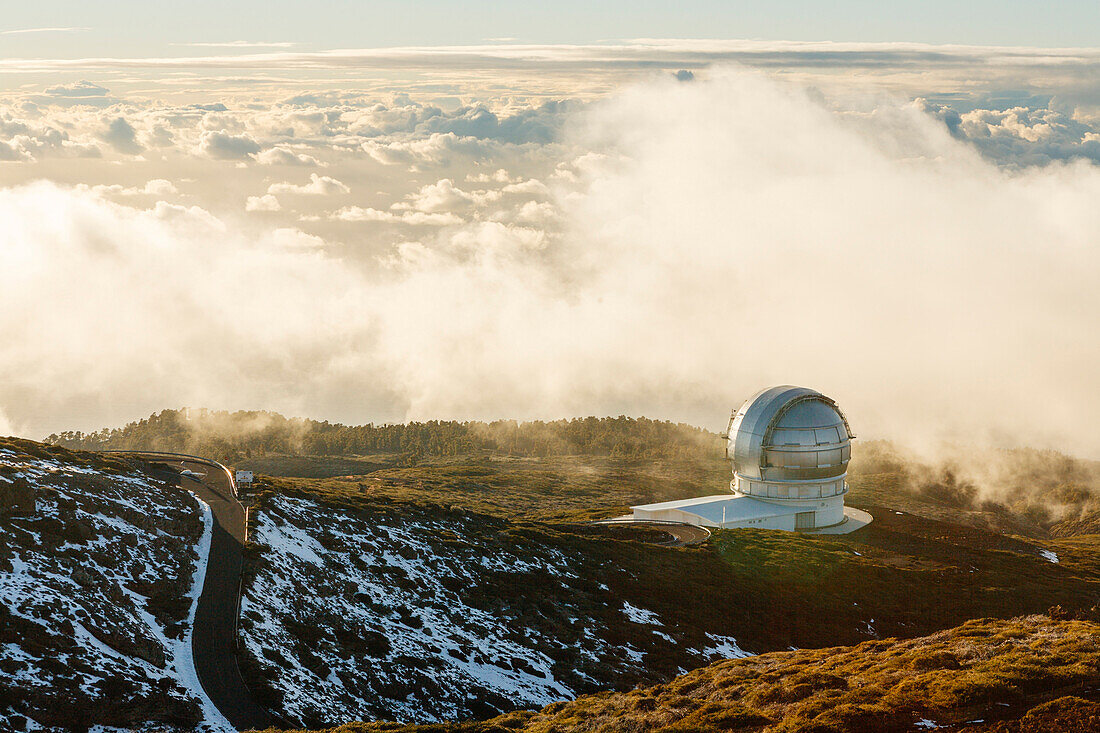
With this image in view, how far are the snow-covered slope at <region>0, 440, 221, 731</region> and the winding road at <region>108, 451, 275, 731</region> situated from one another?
724mm

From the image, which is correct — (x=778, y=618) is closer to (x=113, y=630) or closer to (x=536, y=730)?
(x=536, y=730)

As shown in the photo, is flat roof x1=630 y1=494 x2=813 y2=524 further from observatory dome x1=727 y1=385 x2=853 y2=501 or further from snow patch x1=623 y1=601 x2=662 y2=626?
snow patch x1=623 y1=601 x2=662 y2=626

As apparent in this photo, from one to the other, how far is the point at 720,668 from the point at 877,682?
1047 centimetres

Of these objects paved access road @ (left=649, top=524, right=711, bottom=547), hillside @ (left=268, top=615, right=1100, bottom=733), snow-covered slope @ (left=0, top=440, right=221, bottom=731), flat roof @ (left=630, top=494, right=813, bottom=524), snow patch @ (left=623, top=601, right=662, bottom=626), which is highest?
→ snow-covered slope @ (left=0, top=440, right=221, bottom=731)

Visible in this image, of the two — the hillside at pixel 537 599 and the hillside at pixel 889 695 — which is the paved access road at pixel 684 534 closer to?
the hillside at pixel 537 599

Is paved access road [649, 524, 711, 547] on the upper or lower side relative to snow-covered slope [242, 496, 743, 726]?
lower

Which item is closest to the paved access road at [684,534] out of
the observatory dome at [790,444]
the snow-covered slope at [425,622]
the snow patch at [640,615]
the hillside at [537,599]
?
the hillside at [537,599]

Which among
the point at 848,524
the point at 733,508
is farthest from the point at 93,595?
the point at 848,524

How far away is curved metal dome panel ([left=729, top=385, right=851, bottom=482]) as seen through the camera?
77.6 metres

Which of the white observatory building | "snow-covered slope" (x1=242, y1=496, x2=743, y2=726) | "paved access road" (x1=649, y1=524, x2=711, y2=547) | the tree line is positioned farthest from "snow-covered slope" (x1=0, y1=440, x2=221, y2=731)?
the tree line

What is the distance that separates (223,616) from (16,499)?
12.9 meters

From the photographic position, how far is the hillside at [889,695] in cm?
2491

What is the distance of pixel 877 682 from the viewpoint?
29891mm

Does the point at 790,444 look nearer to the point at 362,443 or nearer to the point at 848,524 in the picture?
the point at 848,524
